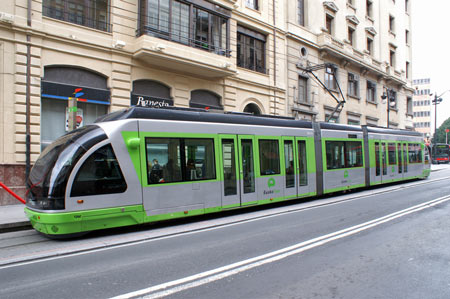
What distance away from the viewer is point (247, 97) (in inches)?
782

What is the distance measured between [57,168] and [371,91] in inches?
1270

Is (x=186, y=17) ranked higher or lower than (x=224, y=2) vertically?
lower

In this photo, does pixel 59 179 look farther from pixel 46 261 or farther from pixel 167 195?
pixel 167 195

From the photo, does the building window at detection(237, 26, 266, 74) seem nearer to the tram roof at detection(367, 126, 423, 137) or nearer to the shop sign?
the shop sign

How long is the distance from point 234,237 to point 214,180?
2550mm

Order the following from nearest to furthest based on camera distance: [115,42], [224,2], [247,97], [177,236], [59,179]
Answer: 1. [59,179]
2. [177,236]
3. [115,42]
4. [224,2]
5. [247,97]

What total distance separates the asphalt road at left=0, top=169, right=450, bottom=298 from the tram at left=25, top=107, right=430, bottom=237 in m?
0.62

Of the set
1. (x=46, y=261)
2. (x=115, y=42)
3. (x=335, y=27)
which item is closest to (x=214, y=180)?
Answer: (x=46, y=261)

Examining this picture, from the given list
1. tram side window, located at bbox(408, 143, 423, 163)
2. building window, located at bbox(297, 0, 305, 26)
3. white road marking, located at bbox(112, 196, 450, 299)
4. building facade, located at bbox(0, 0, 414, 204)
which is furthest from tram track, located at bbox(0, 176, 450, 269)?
building window, located at bbox(297, 0, 305, 26)

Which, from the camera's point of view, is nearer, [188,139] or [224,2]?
[188,139]

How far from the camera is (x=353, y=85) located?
30.0m

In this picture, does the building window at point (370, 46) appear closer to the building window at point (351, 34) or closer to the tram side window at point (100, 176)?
the building window at point (351, 34)

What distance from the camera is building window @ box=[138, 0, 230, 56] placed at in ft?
48.1

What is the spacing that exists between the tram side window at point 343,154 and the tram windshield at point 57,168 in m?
9.35
